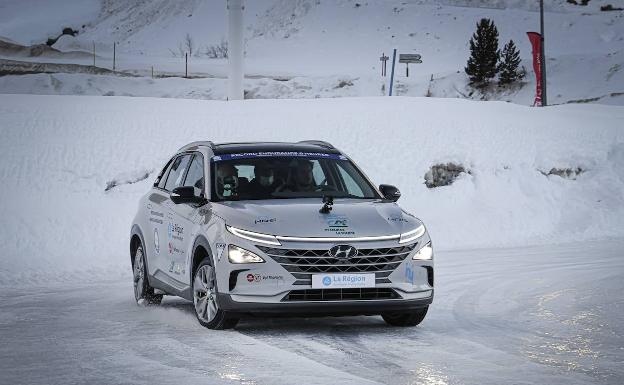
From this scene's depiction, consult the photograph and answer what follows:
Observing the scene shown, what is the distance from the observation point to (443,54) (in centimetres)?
10175

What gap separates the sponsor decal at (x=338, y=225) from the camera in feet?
31.4

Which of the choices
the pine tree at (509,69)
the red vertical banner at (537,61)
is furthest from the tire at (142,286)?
the pine tree at (509,69)

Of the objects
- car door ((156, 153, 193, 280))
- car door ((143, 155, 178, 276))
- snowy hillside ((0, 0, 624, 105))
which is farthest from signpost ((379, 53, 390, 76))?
car door ((156, 153, 193, 280))

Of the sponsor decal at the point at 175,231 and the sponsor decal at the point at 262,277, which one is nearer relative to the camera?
the sponsor decal at the point at 262,277

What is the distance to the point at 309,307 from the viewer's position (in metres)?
9.56

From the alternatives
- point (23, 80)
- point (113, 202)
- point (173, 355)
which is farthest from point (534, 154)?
point (23, 80)

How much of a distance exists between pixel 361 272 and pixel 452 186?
16.8 meters

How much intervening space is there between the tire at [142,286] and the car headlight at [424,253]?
3.53m

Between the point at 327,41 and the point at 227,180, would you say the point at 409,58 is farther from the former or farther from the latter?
the point at 327,41

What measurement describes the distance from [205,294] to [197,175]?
1.57m

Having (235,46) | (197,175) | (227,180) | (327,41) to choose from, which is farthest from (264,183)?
(327,41)

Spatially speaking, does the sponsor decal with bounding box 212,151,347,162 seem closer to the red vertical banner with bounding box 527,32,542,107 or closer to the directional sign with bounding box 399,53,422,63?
the directional sign with bounding box 399,53,422,63

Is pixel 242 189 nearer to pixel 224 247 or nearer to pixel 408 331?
pixel 224 247

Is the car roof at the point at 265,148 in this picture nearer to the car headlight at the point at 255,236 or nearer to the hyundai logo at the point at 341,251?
the car headlight at the point at 255,236
